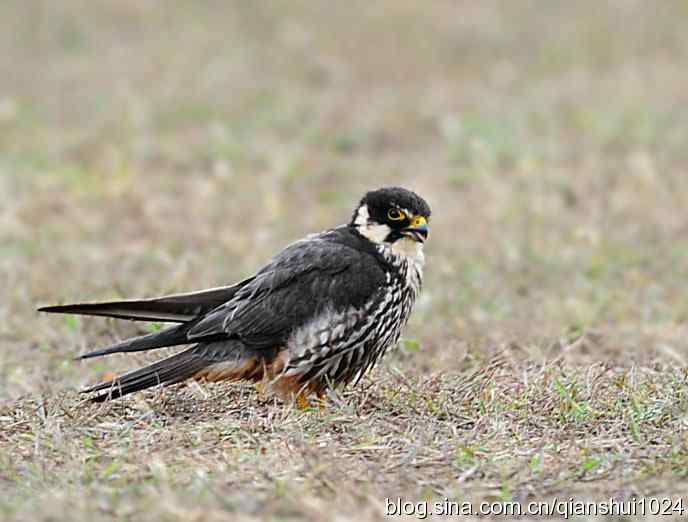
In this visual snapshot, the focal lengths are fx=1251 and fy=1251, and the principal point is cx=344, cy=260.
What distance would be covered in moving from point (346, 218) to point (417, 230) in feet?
18.0

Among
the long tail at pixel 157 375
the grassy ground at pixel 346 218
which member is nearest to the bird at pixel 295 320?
the long tail at pixel 157 375

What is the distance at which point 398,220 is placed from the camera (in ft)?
19.1

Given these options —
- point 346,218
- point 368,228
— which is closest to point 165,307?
point 368,228

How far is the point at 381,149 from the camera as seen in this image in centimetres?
1379

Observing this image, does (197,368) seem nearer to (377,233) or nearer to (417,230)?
(377,233)

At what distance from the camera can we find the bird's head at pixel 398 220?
19.1 ft

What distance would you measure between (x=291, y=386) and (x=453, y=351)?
1.89 metres

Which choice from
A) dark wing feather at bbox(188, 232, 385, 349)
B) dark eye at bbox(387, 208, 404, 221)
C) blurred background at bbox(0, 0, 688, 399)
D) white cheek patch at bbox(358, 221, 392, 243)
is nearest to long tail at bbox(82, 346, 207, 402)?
dark wing feather at bbox(188, 232, 385, 349)

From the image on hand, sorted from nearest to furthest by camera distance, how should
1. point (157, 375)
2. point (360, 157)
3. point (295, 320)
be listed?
1. point (157, 375)
2. point (295, 320)
3. point (360, 157)

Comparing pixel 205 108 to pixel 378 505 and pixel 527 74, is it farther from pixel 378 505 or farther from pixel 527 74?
pixel 378 505

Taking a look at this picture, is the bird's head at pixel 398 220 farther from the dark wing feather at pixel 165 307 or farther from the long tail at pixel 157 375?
the long tail at pixel 157 375

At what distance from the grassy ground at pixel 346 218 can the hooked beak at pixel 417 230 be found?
660 mm

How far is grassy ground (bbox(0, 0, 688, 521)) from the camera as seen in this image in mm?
4578

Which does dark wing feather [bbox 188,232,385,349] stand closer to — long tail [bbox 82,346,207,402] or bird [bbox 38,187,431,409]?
bird [bbox 38,187,431,409]
